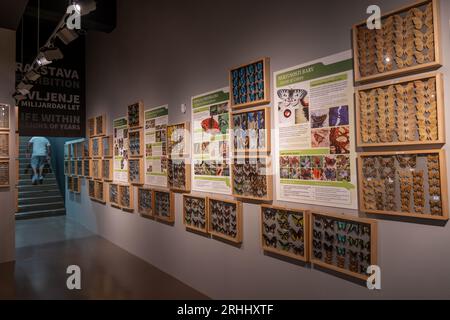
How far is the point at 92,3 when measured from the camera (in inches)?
129

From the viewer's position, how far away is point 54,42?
4.18 metres

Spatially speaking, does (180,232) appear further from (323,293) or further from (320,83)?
(320,83)

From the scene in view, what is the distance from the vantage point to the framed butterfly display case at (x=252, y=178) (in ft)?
8.95

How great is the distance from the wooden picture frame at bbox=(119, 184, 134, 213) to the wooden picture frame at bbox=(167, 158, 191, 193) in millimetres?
1259

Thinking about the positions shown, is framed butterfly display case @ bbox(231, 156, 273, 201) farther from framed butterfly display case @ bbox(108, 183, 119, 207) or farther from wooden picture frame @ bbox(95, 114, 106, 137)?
wooden picture frame @ bbox(95, 114, 106, 137)

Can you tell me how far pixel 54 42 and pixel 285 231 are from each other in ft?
12.5

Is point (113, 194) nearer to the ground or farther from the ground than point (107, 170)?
nearer to the ground

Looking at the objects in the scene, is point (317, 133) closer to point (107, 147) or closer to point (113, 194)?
point (113, 194)

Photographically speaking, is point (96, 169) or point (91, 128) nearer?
point (96, 169)

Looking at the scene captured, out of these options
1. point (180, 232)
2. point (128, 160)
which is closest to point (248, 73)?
point (180, 232)

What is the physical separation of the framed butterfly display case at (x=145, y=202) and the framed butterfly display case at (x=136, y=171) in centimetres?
16

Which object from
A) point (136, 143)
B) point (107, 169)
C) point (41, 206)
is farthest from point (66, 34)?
point (41, 206)

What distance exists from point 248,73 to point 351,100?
1035 mm

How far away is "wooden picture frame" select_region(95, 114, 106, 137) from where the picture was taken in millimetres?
5938
